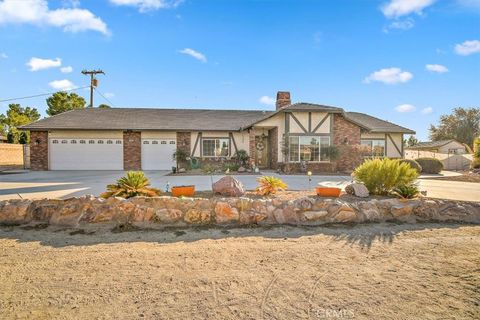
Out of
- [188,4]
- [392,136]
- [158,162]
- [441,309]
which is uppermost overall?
[188,4]

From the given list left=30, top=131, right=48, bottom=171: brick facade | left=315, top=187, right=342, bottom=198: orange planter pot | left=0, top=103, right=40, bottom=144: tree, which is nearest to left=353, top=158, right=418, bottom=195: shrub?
left=315, top=187, right=342, bottom=198: orange planter pot

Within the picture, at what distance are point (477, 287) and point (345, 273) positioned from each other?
4.38 feet

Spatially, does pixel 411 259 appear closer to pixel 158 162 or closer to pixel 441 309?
pixel 441 309

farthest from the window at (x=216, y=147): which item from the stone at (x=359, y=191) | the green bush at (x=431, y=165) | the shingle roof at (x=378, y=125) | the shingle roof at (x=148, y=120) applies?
the green bush at (x=431, y=165)

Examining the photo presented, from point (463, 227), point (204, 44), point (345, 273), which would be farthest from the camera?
point (204, 44)

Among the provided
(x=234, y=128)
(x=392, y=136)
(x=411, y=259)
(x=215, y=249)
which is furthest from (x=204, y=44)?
(x=392, y=136)

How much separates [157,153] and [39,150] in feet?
25.0

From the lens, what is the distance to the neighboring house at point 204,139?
1557 cm

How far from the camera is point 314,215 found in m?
5.03

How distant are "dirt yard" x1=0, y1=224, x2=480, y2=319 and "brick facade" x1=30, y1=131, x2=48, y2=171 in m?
15.0

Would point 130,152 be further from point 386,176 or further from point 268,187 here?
point 386,176

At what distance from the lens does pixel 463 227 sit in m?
4.88

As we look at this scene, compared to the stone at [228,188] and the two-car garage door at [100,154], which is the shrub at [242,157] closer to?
the two-car garage door at [100,154]

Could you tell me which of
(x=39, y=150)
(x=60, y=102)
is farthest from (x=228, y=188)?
(x=60, y=102)
